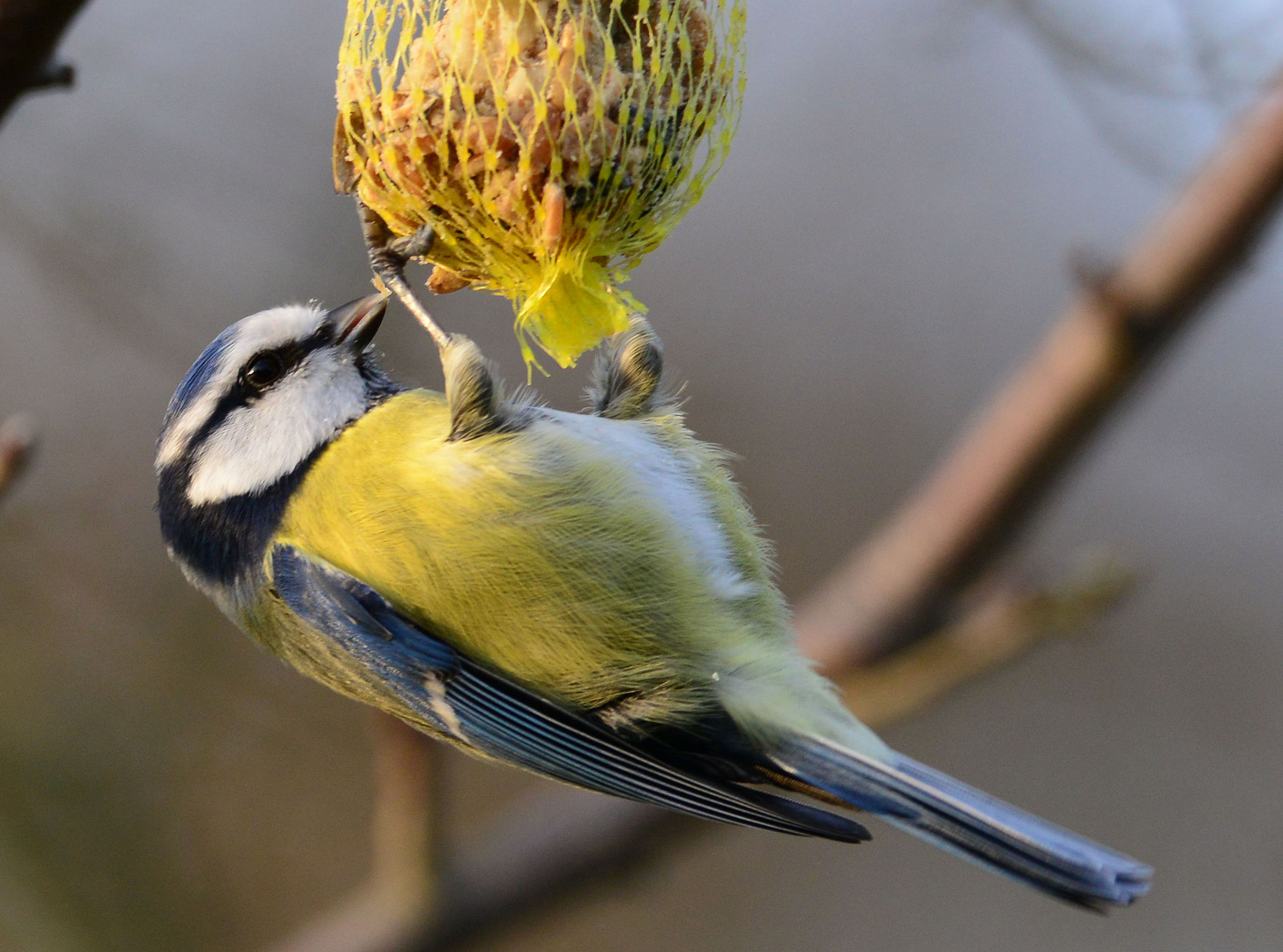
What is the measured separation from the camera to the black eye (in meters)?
1.78

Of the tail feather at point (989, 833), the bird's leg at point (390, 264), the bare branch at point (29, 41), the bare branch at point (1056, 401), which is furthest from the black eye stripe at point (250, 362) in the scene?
the bare branch at point (1056, 401)

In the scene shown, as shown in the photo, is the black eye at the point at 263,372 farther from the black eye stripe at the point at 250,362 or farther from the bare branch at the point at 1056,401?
the bare branch at the point at 1056,401

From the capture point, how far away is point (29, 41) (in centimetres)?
125

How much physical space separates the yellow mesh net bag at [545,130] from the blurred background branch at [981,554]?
973mm

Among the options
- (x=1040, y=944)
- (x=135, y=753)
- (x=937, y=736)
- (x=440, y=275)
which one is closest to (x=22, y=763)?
(x=135, y=753)

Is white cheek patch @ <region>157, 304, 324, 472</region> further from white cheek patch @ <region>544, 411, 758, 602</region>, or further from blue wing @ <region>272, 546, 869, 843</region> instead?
white cheek patch @ <region>544, 411, 758, 602</region>

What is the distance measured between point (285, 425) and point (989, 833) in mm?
1200

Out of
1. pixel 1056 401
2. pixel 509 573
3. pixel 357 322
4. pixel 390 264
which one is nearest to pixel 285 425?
pixel 357 322

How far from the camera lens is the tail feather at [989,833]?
55.0 inches

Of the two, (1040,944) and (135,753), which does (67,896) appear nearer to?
(135,753)

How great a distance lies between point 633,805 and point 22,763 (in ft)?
6.36

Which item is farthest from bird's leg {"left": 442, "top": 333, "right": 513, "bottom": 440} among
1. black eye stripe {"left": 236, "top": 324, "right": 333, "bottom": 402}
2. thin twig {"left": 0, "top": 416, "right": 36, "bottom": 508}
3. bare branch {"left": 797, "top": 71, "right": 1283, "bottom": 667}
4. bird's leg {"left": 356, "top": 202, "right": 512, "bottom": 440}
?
bare branch {"left": 797, "top": 71, "right": 1283, "bottom": 667}

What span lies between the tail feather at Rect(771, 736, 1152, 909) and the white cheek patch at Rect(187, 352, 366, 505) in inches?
A: 36.9

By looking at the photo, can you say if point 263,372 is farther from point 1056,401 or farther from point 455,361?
point 1056,401
